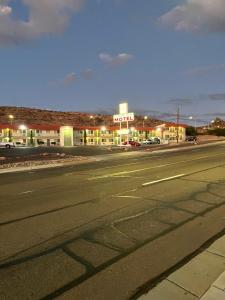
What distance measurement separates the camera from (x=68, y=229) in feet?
27.7

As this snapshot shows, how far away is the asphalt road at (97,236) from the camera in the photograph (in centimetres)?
550

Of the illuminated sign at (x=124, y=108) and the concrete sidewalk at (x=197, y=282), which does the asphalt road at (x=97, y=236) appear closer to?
Answer: the concrete sidewalk at (x=197, y=282)

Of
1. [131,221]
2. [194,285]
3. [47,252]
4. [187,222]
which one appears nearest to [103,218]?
[131,221]

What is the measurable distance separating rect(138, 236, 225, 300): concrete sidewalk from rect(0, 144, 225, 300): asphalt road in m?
0.30

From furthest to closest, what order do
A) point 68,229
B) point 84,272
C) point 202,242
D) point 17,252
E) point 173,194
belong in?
point 173,194 < point 68,229 < point 202,242 < point 17,252 < point 84,272

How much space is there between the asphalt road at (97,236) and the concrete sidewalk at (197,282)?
11.9 inches

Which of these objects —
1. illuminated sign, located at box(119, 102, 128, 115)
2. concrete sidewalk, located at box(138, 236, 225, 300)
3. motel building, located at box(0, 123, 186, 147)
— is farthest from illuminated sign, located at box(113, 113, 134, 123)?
concrete sidewalk, located at box(138, 236, 225, 300)

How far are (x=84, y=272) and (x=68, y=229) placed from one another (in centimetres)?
259

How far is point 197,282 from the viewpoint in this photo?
217 inches

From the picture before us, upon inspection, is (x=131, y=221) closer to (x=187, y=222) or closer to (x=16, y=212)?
(x=187, y=222)

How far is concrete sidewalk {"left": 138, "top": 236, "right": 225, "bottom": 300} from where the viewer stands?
502 cm

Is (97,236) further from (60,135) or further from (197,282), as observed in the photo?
(60,135)

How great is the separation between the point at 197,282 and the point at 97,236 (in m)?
2.88

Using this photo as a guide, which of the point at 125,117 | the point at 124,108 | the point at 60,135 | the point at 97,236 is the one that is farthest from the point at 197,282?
the point at 60,135
